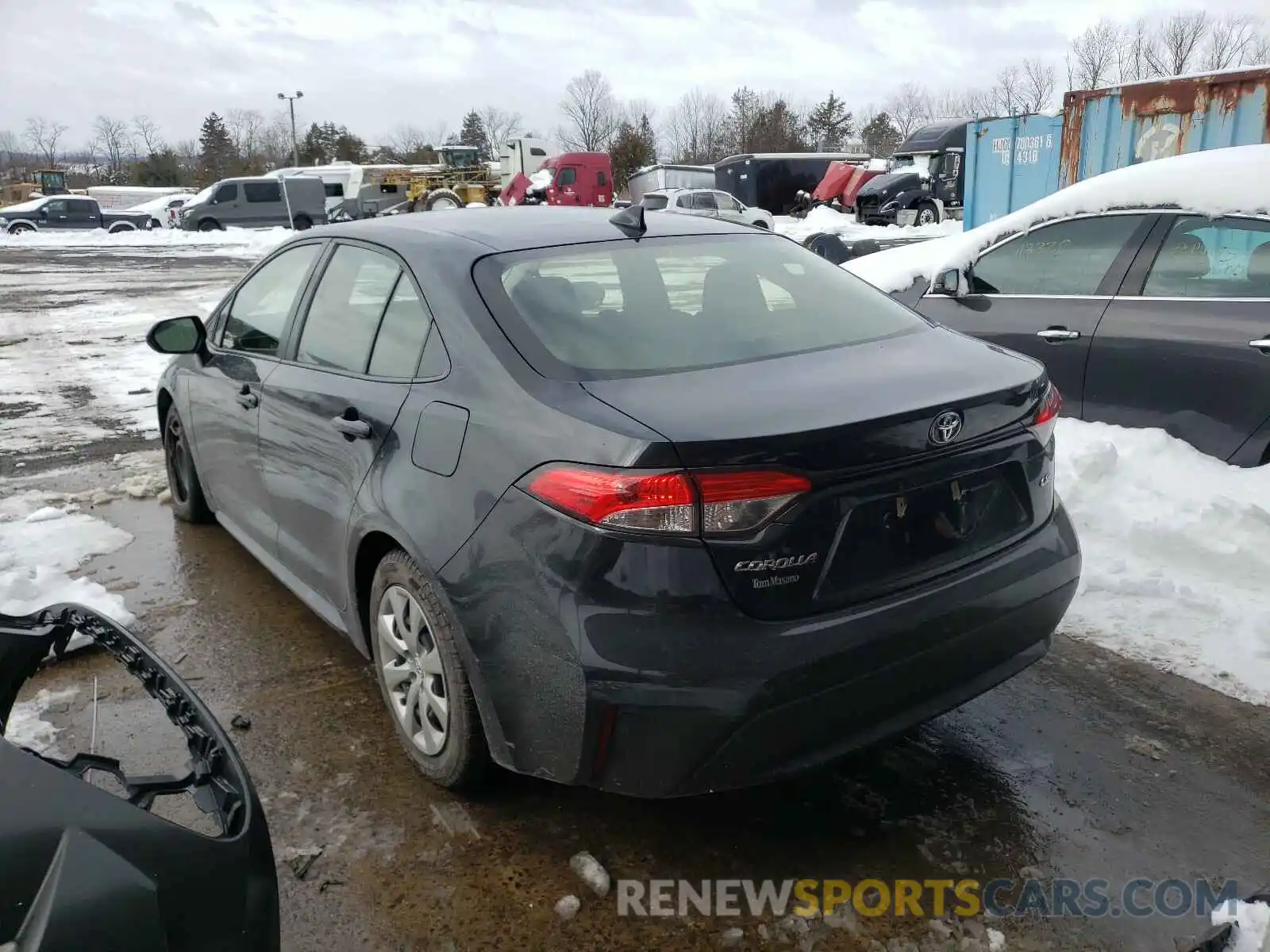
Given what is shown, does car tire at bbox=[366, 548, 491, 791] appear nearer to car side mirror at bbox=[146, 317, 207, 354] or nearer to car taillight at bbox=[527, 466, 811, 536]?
car taillight at bbox=[527, 466, 811, 536]

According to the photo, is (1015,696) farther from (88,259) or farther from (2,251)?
(2,251)

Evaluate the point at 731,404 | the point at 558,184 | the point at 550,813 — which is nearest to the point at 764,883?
the point at 550,813

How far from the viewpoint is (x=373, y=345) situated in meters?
3.09

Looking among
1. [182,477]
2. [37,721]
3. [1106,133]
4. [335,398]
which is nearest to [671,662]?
[335,398]

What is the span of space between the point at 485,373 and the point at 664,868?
4.52ft

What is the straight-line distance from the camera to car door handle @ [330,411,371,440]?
2914 mm

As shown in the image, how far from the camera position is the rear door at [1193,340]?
4.34 metres

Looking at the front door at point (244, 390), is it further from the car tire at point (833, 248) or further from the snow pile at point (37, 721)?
the car tire at point (833, 248)

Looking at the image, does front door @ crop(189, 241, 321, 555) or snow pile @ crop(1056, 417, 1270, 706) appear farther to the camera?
front door @ crop(189, 241, 321, 555)

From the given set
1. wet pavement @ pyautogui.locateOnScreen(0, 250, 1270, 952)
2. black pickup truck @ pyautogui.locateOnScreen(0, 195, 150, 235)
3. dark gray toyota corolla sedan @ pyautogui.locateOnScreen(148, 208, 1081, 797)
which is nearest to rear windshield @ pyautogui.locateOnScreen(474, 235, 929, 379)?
dark gray toyota corolla sedan @ pyautogui.locateOnScreen(148, 208, 1081, 797)

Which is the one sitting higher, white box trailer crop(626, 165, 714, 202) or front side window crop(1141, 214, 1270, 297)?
front side window crop(1141, 214, 1270, 297)

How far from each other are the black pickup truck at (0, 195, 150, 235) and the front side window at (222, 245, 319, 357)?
37905 millimetres

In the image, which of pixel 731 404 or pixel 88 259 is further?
pixel 88 259

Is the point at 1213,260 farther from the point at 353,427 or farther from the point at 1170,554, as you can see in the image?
the point at 353,427
